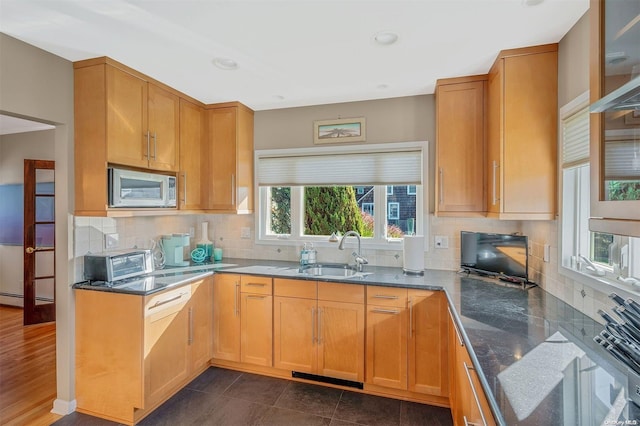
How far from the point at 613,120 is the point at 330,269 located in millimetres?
2418

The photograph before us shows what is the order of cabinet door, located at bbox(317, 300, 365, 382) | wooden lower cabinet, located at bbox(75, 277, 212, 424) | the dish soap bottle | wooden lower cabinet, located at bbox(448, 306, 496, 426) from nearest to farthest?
wooden lower cabinet, located at bbox(448, 306, 496, 426)
wooden lower cabinet, located at bbox(75, 277, 212, 424)
cabinet door, located at bbox(317, 300, 365, 382)
the dish soap bottle

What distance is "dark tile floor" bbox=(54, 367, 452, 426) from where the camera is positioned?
7.18 feet

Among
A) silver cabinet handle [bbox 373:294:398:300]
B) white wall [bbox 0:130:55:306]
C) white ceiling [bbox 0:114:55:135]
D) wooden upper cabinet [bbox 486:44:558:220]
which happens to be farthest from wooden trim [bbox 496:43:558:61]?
white wall [bbox 0:130:55:306]

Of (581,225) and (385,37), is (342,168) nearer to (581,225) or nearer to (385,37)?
(385,37)

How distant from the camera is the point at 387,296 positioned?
2.42 meters

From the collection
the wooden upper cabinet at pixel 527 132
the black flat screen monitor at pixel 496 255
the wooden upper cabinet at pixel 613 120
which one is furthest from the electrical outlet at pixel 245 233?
the wooden upper cabinet at pixel 613 120

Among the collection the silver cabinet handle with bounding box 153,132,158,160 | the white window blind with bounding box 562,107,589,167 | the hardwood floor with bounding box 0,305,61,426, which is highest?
the silver cabinet handle with bounding box 153,132,158,160

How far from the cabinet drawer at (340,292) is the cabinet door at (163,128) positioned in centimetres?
172

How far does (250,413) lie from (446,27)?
2.85 meters

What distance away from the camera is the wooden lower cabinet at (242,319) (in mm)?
2719

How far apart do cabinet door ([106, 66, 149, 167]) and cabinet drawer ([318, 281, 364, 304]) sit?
1.77 meters

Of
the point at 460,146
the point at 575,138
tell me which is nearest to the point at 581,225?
the point at 575,138

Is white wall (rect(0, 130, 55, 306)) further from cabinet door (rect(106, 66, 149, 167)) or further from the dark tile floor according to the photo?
the dark tile floor

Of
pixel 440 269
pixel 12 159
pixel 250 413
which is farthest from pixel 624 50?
pixel 12 159
